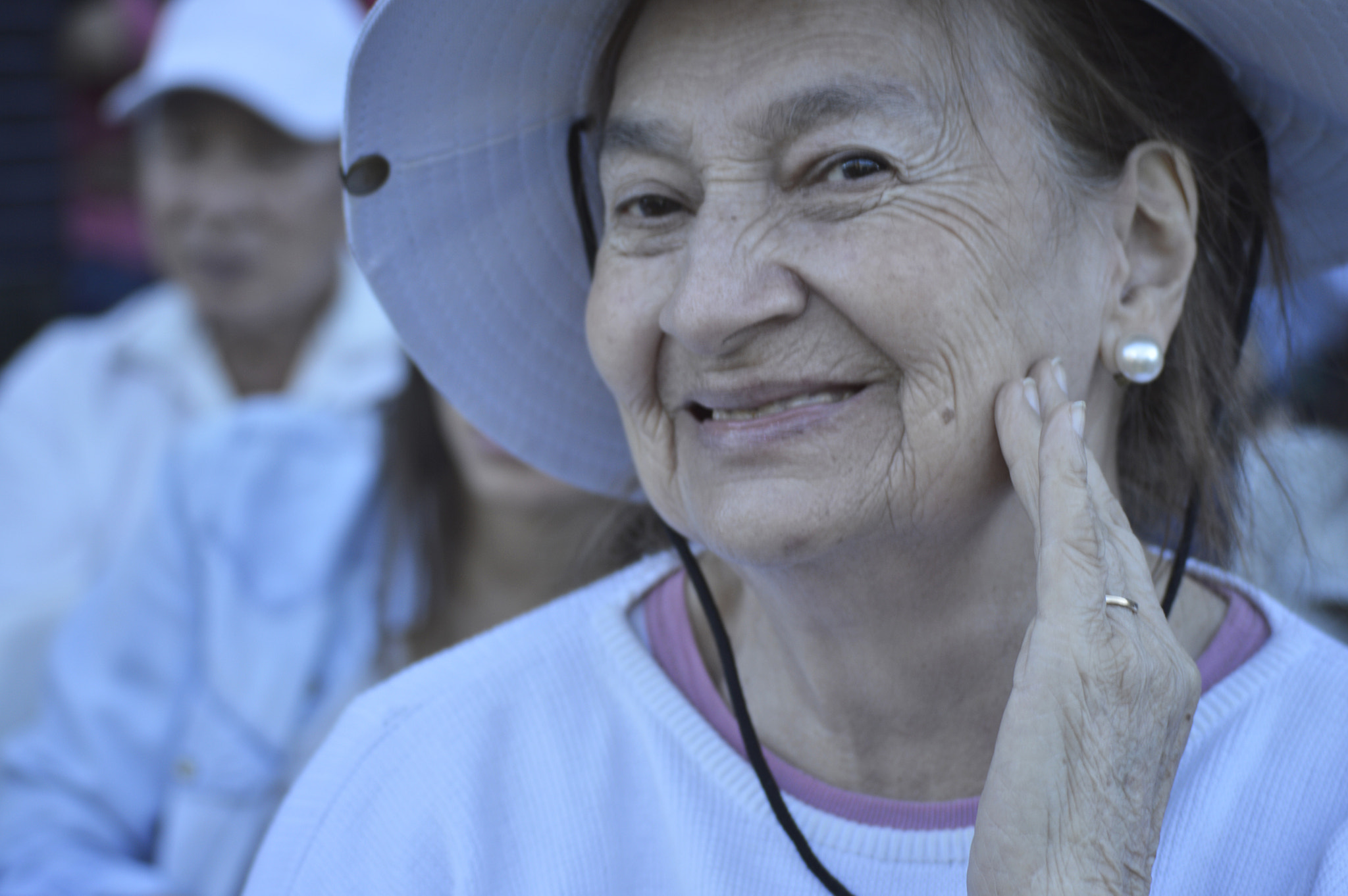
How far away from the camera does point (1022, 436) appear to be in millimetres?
1419

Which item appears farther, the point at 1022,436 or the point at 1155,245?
the point at 1155,245

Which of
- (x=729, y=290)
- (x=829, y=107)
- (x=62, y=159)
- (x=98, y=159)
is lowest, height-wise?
(x=98, y=159)

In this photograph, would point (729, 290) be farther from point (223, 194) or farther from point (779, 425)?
point (223, 194)

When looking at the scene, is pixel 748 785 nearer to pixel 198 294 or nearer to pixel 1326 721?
pixel 1326 721

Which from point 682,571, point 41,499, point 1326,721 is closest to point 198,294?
point 41,499

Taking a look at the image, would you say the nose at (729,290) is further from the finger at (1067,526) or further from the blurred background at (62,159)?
the blurred background at (62,159)

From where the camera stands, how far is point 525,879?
5.31ft

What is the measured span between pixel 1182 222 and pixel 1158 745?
664 millimetres

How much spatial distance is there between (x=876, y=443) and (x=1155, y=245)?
48 cm

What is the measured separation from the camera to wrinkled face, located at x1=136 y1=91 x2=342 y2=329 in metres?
4.07

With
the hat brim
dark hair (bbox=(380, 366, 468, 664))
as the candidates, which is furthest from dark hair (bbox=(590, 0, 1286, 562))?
the hat brim

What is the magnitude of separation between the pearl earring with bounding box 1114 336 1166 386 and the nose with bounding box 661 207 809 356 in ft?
1.39

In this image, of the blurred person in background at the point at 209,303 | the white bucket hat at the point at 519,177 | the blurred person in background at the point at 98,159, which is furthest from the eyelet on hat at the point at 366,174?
the blurred person in background at the point at 98,159

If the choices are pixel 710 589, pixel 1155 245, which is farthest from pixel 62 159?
pixel 1155 245
